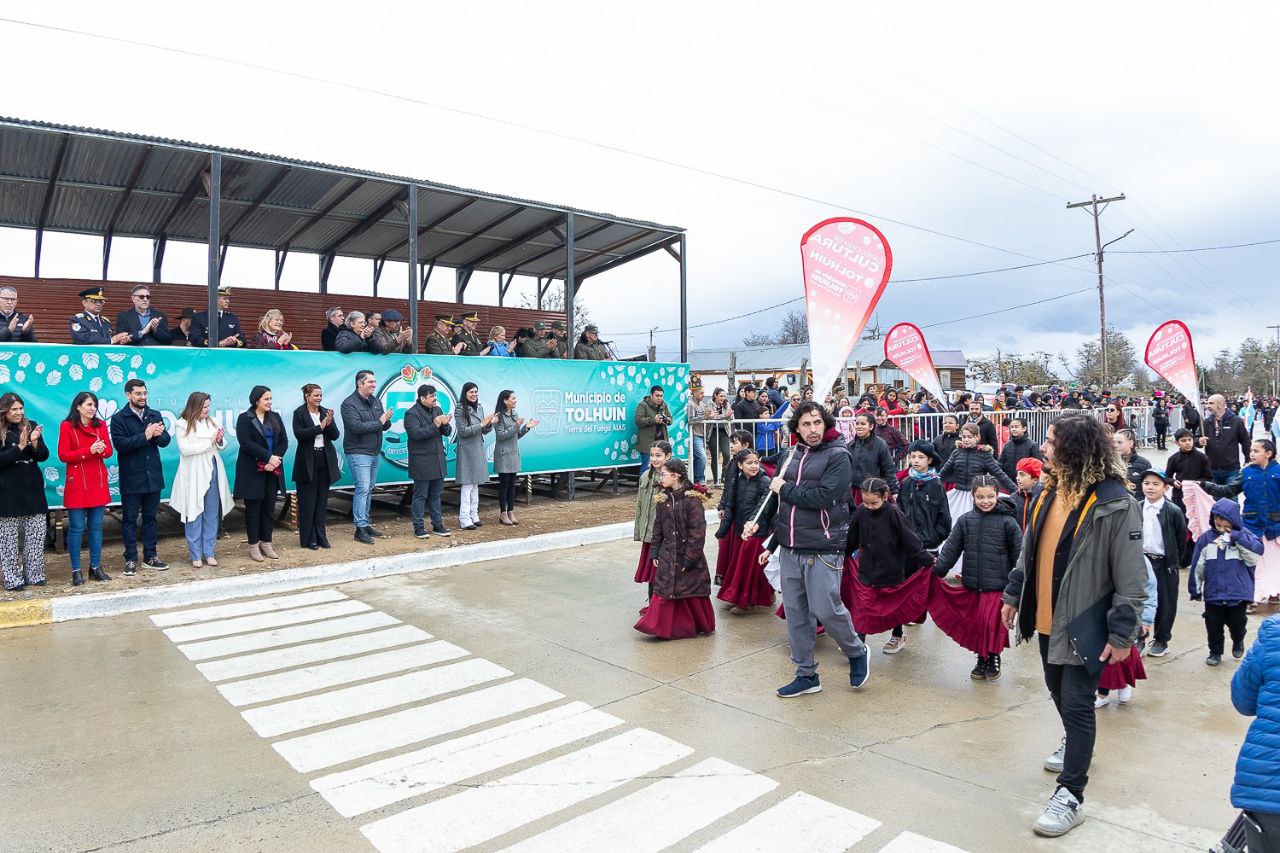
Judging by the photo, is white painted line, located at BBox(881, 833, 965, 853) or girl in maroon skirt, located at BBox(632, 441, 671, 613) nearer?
white painted line, located at BBox(881, 833, 965, 853)

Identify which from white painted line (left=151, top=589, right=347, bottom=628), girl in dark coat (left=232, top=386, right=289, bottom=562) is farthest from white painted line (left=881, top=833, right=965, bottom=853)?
girl in dark coat (left=232, top=386, right=289, bottom=562)

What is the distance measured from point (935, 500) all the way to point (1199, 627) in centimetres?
242

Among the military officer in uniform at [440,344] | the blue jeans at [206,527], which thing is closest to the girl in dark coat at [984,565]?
the blue jeans at [206,527]

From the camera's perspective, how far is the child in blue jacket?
5.76 metres

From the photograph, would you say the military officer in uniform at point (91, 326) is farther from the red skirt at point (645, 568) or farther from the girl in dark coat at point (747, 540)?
the girl in dark coat at point (747, 540)

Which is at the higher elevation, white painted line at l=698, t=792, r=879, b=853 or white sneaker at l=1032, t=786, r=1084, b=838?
white sneaker at l=1032, t=786, r=1084, b=838

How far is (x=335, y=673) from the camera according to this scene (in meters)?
5.60

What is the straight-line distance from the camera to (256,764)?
4.16 metres

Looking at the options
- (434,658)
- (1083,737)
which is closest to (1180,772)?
(1083,737)

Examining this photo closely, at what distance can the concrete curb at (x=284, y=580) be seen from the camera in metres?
6.91

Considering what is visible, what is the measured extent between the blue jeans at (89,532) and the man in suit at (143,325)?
2.26m

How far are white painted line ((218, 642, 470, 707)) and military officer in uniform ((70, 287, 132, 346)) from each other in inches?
210

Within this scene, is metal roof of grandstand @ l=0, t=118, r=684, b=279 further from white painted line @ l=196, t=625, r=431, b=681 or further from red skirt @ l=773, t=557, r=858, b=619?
red skirt @ l=773, t=557, r=858, b=619

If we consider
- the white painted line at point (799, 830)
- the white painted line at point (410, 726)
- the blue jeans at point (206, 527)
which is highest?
the blue jeans at point (206, 527)
